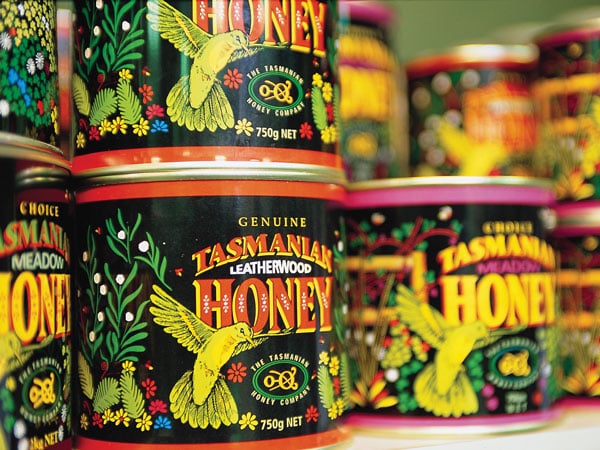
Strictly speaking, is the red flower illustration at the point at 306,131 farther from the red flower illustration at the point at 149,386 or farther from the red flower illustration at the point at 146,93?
the red flower illustration at the point at 149,386

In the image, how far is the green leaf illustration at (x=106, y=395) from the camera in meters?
0.83

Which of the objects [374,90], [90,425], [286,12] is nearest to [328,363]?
[90,425]

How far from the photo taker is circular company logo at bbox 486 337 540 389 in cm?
97

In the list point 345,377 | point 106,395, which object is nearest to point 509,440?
point 345,377

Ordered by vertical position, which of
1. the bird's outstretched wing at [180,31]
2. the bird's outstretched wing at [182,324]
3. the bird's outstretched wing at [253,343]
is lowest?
the bird's outstretched wing at [253,343]

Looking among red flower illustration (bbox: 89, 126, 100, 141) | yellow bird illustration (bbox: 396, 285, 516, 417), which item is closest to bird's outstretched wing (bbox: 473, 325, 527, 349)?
yellow bird illustration (bbox: 396, 285, 516, 417)

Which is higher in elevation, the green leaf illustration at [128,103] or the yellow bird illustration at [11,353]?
the green leaf illustration at [128,103]

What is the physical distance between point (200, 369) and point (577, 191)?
0.59 m

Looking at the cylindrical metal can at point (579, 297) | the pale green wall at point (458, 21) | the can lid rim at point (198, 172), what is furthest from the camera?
the pale green wall at point (458, 21)

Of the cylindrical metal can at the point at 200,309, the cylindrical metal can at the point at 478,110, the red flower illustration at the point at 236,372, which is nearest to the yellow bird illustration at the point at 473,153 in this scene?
the cylindrical metal can at the point at 478,110

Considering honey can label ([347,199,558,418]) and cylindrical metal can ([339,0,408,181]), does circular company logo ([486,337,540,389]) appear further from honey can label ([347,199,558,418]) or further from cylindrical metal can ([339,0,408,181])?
cylindrical metal can ([339,0,408,181])

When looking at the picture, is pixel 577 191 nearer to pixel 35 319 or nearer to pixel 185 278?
pixel 185 278

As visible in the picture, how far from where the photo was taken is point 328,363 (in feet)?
2.92

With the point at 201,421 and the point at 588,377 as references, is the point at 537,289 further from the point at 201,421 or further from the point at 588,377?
the point at 201,421
